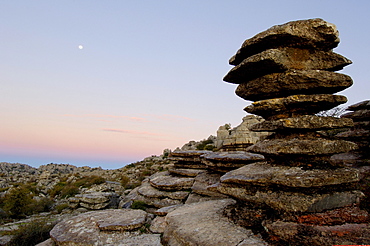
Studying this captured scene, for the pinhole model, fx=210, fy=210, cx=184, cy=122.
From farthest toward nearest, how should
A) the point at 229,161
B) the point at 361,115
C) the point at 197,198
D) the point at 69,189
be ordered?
1. the point at 69,189
2. the point at 361,115
3. the point at 197,198
4. the point at 229,161

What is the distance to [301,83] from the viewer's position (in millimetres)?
5602

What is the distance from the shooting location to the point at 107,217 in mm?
8547

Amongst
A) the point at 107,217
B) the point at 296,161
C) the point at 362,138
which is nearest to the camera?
the point at 296,161

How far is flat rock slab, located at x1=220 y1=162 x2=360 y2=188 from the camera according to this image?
466 centimetres

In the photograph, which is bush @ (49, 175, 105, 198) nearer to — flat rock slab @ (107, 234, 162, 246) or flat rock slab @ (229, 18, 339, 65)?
flat rock slab @ (107, 234, 162, 246)

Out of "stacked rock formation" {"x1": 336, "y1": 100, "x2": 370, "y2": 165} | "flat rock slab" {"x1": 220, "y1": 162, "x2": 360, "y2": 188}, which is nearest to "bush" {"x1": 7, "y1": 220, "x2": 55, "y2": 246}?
"flat rock slab" {"x1": 220, "y1": 162, "x2": 360, "y2": 188}

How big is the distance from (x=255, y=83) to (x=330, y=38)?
7.29 ft

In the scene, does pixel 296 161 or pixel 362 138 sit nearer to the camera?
pixel 296 161

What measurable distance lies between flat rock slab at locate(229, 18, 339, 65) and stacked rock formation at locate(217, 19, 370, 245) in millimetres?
23

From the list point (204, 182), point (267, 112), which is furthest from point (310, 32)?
point (204, 182)

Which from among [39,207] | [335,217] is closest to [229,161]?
[335,217]

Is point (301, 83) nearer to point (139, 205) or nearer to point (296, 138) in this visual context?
point (296, 138)

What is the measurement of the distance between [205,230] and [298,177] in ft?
8.57

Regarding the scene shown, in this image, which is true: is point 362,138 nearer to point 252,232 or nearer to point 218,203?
point 218,203
